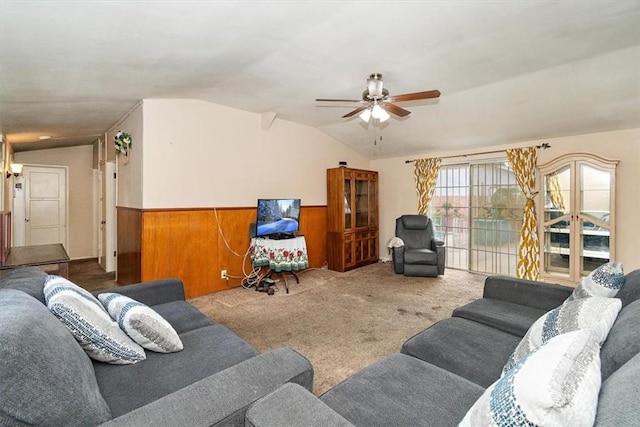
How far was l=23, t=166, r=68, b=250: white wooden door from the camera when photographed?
5824 millimetres

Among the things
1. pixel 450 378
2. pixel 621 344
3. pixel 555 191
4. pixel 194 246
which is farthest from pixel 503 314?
pixel 194 246

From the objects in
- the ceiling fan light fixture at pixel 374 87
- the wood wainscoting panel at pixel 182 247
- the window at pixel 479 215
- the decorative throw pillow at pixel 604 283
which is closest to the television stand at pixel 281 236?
the wood wainscoting panel at pixel 182 247

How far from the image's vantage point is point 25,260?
8.30ft

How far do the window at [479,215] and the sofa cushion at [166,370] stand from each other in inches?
187

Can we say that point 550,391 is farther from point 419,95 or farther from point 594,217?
point 594,217

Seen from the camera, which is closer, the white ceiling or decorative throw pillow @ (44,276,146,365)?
decorative throw pillow @ (44,276,146,365)

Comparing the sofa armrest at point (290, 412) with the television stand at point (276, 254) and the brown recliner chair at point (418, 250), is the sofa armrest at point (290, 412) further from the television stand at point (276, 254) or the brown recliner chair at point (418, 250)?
the brown recliner chair at point (418, 250)

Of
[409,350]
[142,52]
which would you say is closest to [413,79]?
[142,52]

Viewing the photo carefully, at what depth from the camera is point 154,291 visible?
2279 millimetres

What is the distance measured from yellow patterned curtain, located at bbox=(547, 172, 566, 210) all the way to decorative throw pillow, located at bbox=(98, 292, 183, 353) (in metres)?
4.94

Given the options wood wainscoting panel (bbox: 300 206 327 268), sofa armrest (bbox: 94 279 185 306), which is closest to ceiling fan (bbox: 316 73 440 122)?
sofa armrest (bbox: 94 279 185 306)

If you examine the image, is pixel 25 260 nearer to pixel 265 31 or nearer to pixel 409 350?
pixel 265 31

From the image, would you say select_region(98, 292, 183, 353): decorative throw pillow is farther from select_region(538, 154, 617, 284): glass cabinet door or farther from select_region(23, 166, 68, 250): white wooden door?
select_region(23, 166, 68, 250): white wooden door

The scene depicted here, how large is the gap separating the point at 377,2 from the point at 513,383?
2.14 m
